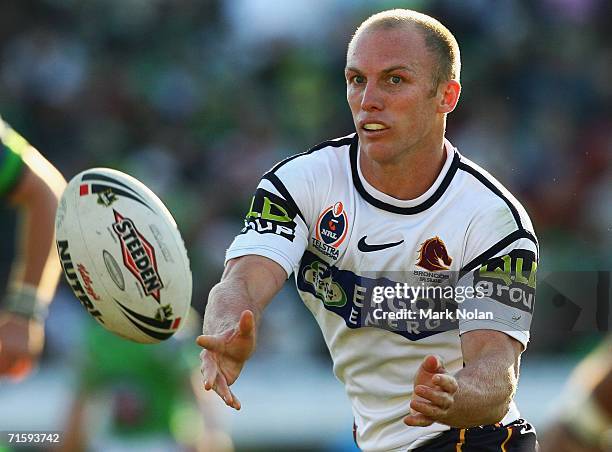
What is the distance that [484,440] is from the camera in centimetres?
468

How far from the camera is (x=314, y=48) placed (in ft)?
43.7

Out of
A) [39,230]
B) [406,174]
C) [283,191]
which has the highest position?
[39,230]

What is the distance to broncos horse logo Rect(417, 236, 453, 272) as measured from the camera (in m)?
4.59

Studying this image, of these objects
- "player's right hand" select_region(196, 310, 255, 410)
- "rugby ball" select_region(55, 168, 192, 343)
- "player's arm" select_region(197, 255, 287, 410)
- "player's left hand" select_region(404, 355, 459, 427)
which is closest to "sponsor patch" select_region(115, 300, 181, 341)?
"rugby ball" select_region(55, 168, 192, 343)

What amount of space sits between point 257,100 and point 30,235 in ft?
24.4

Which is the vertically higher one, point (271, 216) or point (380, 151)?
point (380, 151)

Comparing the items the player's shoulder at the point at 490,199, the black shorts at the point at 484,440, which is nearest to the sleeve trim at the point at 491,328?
the player's shoulder at the point at 490,199

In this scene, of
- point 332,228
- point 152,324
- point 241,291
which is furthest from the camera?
point 152,324

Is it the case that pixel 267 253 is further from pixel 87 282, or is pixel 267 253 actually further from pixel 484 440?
pixel 484 440

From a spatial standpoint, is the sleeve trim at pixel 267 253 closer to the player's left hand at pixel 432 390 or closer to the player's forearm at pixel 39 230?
the player's left hand at pixel 432 390

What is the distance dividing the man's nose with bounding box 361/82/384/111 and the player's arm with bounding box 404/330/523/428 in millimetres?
936

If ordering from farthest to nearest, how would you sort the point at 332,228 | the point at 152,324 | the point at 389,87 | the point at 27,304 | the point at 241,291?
the point at 27,304, the point at 152,324, the point at 332,228, the point at 389,87, the point at 241,291

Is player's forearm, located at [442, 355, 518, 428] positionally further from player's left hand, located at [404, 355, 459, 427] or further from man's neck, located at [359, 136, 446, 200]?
man's neck, located at [359, 136, 446, 200]

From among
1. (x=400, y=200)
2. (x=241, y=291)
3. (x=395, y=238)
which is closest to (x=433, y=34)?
(x=400, y=200)
